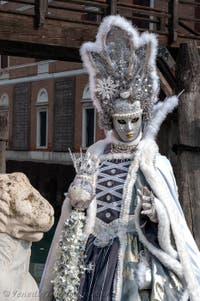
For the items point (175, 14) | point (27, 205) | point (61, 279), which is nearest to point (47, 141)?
point (175, 14)

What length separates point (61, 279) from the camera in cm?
402

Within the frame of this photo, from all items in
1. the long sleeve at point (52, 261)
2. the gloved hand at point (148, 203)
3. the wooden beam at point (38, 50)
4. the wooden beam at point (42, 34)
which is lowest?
the long sleeve at point (52, 261)

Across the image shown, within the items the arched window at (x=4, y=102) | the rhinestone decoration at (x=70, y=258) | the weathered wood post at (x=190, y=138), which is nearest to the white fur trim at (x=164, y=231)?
the rhinestone decoration at (x=70, y=258)

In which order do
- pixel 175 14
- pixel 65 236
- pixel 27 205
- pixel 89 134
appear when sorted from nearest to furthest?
pixel 27 205 → pixel 65 236 → pixel 175 14 → pixel 89 134

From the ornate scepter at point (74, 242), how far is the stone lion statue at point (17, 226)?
4.64ft

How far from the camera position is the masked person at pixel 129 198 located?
4.12 meters

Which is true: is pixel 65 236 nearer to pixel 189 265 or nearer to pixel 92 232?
pixel 92 232

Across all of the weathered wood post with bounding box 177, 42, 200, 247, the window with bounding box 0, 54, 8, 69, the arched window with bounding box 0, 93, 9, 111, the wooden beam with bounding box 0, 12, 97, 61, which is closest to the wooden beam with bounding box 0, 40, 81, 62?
the wooden beam with bounding box 0, 12, 97, 61

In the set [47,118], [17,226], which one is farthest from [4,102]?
[17,226]

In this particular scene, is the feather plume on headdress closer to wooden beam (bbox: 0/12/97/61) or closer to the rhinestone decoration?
the rhinestone decoration

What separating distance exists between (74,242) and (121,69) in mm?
1055

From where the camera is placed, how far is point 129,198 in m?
4.27

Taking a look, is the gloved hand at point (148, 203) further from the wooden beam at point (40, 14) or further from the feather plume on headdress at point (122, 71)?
the wooden beam at point (40, 14)

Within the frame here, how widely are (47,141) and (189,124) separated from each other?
17702mm
